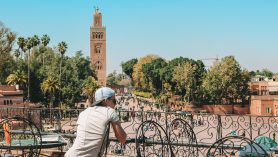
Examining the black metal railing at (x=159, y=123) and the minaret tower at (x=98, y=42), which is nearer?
the black metal railing at (x=159, y=123)

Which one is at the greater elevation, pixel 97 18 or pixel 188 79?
pixel 97 18

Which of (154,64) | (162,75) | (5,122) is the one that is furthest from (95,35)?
(5,122)

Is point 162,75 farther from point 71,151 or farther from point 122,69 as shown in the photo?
point 71,151

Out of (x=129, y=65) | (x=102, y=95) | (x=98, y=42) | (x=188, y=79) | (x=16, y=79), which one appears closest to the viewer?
(x=102, y=95)

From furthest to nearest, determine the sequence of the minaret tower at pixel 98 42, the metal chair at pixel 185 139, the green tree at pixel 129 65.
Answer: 1. the minaret tower at pixel 98 42
2. the green tree at pixel 129 65
3. the metal chair at pixel 185 139

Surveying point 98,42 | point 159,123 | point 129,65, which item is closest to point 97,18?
point 98,42

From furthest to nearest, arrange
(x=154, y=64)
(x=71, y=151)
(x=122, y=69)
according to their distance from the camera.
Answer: (x=122, y=69), (x=154, y=64), (x=71, y=151)

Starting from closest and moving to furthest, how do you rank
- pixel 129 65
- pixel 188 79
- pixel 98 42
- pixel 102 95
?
pixel 102 95 < pixel 188 79 < pixel 129 65 < pixel 98 42

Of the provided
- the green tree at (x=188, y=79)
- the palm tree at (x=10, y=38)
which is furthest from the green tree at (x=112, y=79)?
the palm tree at (x=10, y=38)

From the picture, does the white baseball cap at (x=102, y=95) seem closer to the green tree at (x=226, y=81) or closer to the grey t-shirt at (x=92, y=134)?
the grey t-shirt at (x=92, y=134)

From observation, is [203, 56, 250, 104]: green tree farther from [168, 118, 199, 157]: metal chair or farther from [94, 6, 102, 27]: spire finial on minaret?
[94, 6, 102, 27]: spire finial on minaret

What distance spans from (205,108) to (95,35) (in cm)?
7876

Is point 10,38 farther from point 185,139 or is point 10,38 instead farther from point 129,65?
point 129,65

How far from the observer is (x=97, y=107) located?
5082 mm
